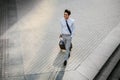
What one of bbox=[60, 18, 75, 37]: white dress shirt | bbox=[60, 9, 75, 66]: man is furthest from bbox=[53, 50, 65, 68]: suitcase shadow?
bbox=[60, 18, 75, 37]: white dress shirt

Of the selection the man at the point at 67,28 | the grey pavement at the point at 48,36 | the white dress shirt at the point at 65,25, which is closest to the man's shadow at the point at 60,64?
the grey pavement at the point at 48,36

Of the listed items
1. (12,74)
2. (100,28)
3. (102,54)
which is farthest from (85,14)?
(12,74)

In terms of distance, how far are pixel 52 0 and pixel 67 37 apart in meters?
6.88

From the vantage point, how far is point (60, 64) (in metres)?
10.6

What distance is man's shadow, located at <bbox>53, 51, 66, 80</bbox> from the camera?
9895 mm

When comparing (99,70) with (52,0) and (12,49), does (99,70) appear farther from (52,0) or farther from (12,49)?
(52,0)

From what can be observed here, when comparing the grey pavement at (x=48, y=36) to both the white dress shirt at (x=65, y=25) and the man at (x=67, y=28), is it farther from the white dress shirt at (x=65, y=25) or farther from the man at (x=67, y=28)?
the white dress shirt at (x=65, y=25)

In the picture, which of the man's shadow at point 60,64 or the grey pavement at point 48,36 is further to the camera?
the grey pavement at point 48,36

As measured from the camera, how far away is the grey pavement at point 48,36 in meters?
10.3

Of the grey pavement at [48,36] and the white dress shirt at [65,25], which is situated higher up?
the white dress shirt at [65,25]

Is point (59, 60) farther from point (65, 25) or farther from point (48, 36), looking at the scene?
point (48, 36)

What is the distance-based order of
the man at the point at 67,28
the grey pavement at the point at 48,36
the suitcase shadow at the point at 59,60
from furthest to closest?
the suitcase shadow at the point at 59,60, the grey pavement at the point at 48,36, the man at the point at 67,28

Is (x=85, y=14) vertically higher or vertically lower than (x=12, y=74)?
higher

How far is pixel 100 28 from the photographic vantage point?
1320 cm
